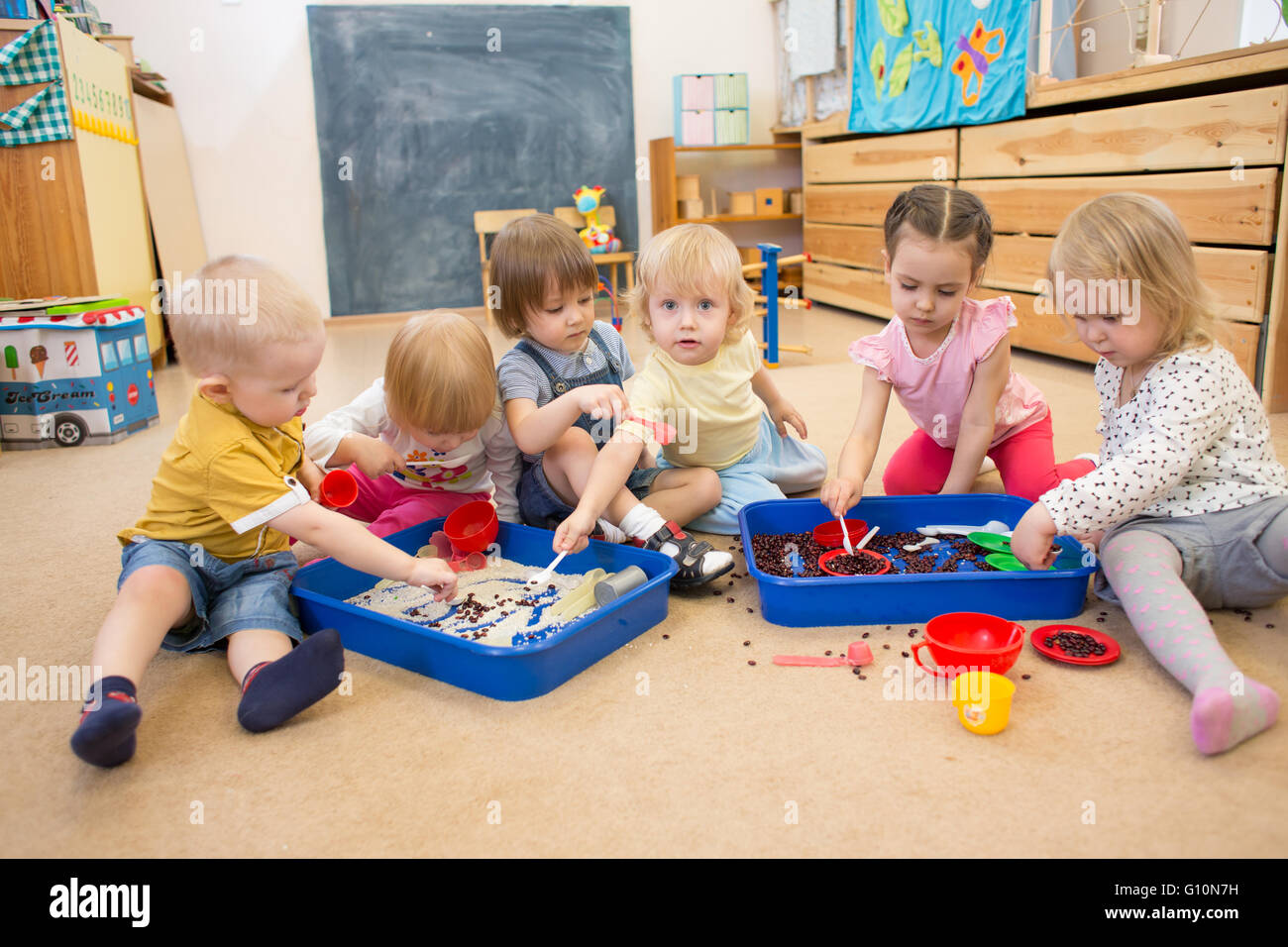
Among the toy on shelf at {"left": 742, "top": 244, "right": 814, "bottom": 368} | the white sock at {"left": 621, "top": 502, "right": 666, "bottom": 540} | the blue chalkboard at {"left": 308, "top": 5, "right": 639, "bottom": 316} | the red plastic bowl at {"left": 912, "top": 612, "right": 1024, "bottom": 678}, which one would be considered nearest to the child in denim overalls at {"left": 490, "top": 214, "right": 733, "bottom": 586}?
the white sock at {"left": 621, "top": 502, "right": 666, "bottom": 540}

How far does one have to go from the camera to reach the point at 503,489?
1.64 metres

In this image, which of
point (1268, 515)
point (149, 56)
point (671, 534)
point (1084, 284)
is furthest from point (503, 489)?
point (149, 56)

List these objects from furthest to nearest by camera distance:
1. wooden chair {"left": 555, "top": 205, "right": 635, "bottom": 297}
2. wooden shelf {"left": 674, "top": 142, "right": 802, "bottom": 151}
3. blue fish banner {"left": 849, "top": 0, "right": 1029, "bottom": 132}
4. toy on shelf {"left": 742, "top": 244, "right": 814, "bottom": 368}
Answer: wooden chair {"left": 555, "top": 205, "right": 635, "bottom": 297}
wooden shelf {"left": 674, "top": 142, "right": 802, "bottom": 151}
blue fish banner {"left": 849, "top": 0, "right": 1029, "bottom": 132}
toy on shelf {"left": 742, "top": 244, "right": 814, "bottom": 368}

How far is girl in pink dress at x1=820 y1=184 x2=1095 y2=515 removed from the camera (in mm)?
1397

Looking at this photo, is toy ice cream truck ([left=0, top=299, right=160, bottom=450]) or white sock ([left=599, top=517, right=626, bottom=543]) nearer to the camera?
white sock ([left=599, top=517, right=626, bottom=543])

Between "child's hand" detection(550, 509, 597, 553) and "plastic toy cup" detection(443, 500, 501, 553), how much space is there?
198mm

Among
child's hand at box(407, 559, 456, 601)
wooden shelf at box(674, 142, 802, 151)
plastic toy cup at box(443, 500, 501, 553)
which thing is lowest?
plastic toy cup at box(443, 500, 501, 553)

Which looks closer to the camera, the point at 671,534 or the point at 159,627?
the point at 159,627

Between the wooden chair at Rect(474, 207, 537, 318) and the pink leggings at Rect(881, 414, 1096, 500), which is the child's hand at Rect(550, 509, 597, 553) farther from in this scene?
the wooden chair at Rect(474, 207, 537, 318)

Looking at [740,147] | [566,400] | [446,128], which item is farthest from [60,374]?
[740,147]

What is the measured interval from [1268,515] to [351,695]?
3.70ft

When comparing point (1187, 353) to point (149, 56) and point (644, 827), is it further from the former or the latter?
point (149, 56)

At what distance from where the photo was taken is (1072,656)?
109cm

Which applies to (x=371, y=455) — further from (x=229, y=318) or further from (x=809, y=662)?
(x=809, y=662)
